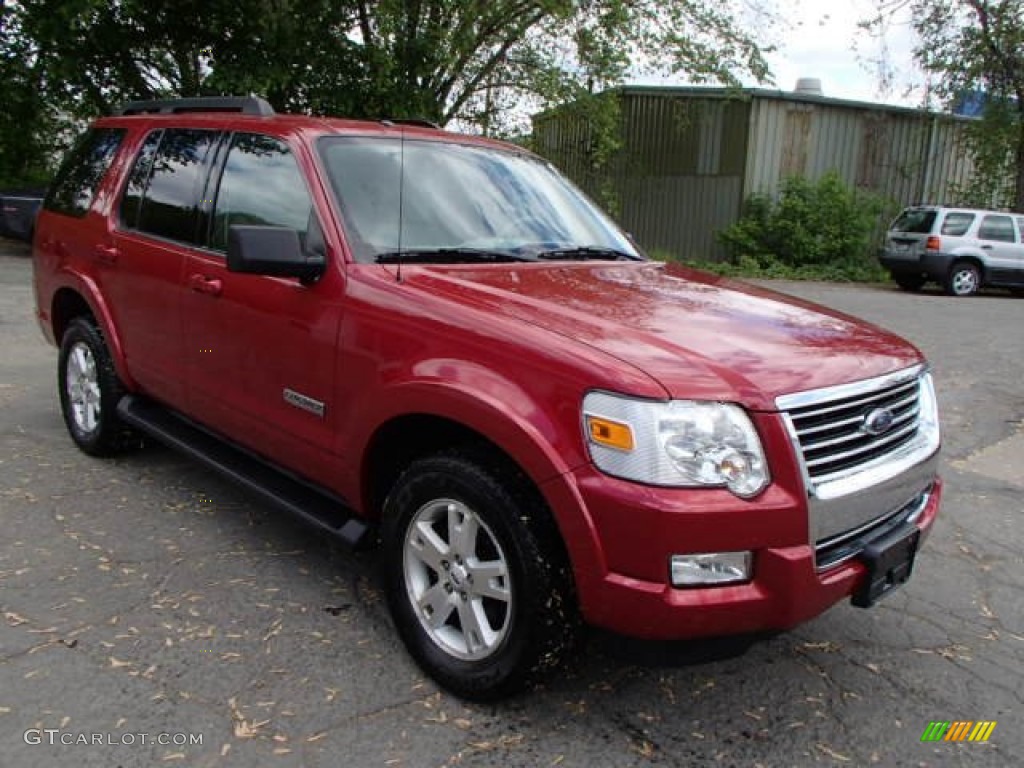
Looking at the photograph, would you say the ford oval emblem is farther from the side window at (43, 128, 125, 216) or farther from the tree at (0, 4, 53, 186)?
the tree at (0, 4, 53, 186)

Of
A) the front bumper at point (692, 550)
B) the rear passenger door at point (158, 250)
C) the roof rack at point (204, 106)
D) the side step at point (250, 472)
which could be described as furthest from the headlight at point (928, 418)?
the rear passenger door at point (158, 250)

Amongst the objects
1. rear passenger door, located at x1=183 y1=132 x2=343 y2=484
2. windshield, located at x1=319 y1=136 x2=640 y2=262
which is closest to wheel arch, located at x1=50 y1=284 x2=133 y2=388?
rear passenger door, located at x1=183 y1=132 x2=343 y2=484

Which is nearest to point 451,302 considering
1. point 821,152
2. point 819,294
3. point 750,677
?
point 750,677

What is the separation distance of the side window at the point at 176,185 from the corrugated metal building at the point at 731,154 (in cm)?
Answer: 1665

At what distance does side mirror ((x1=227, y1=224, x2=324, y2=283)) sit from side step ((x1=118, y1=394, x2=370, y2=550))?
34.7 inches

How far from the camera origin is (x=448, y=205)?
11.5ft

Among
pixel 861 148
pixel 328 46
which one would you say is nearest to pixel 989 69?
pixel 861 148

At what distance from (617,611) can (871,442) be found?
97cm

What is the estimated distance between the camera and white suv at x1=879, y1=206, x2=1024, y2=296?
17.2 metres

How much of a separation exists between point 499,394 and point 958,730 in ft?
5.94

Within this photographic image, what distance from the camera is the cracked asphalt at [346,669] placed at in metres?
2.53

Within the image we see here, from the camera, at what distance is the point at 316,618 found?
3.25 metres

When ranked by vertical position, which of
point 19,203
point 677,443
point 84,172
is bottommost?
point 677,443

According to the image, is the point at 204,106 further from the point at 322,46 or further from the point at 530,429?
the point at 322,46
